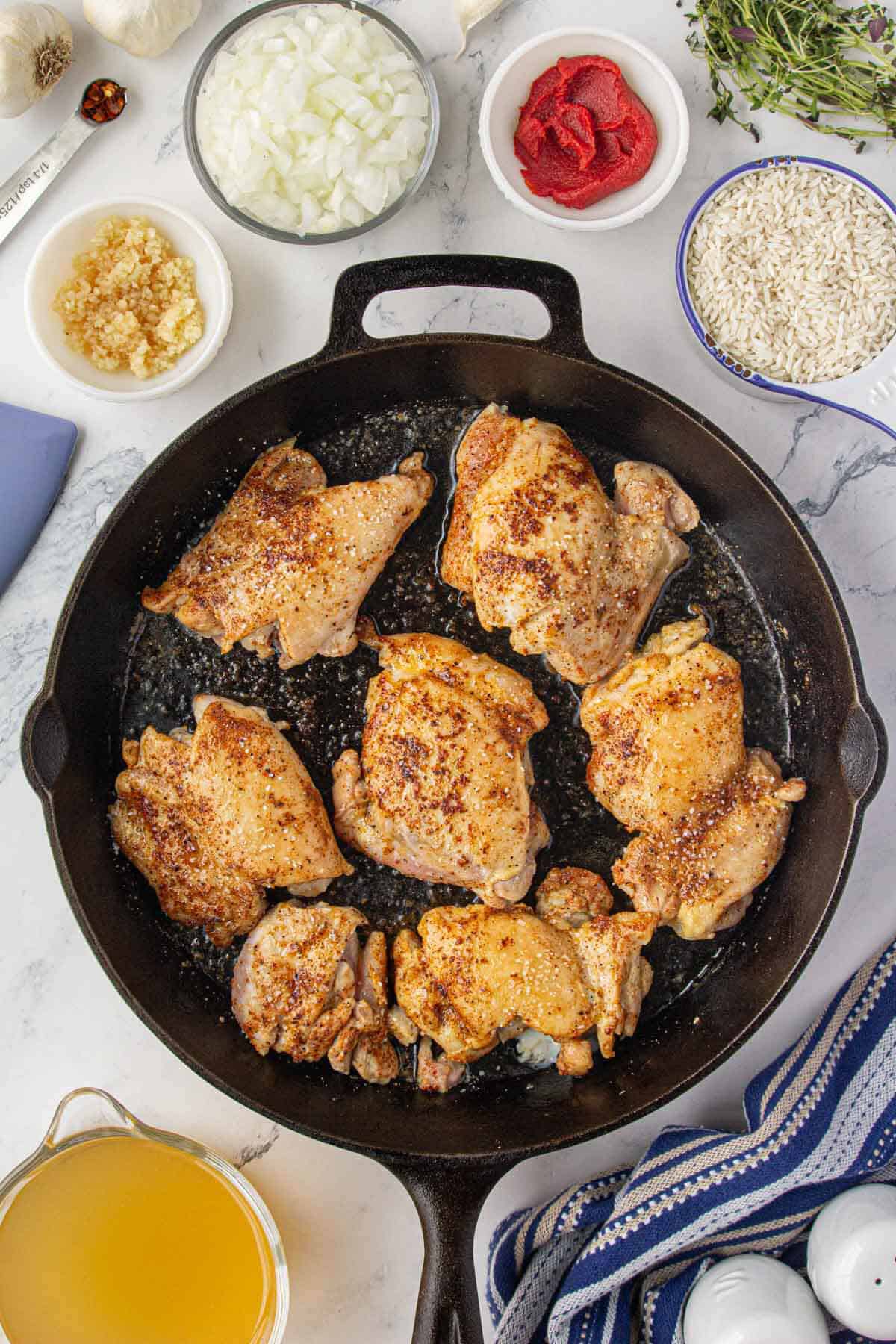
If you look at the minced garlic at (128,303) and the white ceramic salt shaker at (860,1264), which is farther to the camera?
the minced garlic at (128,303)

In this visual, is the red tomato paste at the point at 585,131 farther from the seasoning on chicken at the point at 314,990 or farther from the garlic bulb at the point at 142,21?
the seasoning on chicken at the point at 314,990

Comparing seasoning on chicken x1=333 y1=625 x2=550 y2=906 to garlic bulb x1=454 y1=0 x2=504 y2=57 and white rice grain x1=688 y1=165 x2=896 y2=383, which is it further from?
garlic bulb x1=454 y1=0 x2=504 y2=57

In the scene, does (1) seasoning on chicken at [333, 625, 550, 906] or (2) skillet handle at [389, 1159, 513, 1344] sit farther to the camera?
(1) seasoning on chicken at [333, 625, 550, 906]

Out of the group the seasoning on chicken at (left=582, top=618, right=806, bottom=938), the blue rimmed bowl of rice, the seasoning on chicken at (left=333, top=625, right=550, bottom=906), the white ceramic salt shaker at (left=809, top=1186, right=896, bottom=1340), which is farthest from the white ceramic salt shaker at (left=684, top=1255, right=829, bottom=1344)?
the blue rimmed bowl of rice

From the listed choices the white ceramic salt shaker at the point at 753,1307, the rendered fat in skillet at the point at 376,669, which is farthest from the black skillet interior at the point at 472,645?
the white ceramic salt shaker at the point at 753,1307

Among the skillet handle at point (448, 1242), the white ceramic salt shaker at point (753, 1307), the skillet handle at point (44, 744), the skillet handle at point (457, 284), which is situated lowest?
the white ceramic salt shaker at point (753, 1307)

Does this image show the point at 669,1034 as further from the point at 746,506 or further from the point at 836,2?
the point at 836,2

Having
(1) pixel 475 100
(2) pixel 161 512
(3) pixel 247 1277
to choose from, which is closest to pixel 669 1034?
(3) pixel 247 1277
